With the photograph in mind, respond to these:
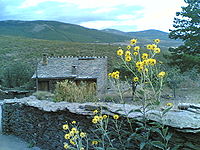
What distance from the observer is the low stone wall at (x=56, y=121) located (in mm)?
3205

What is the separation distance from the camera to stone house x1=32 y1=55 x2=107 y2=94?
56.1 ft

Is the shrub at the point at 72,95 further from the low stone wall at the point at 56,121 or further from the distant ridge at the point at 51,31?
the distant ridge at the point at 51,31

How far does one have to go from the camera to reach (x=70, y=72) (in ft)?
58.4

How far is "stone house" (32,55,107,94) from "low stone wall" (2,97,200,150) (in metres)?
9.66

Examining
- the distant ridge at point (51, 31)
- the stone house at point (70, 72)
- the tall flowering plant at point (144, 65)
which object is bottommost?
the stone house at point (70, 72)

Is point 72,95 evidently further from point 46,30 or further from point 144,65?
point 46,30

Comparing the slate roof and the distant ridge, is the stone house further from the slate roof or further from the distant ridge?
the distant ridge

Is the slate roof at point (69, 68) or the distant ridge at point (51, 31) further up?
the distant ridge at point (51, 31)

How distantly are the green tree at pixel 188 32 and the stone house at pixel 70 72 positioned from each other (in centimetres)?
611

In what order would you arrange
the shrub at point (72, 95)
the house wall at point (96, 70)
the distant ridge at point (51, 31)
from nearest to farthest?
the shrub at point (72, 95) < the house wall at point (96, 70) < the distant ridge at point (51, 31)

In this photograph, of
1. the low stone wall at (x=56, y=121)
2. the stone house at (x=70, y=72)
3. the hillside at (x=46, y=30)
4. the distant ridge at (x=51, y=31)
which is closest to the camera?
the low stone wall at (x=56, y=121)

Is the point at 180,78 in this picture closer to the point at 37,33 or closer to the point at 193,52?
the point at 193,52

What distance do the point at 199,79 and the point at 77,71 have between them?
10.7 m

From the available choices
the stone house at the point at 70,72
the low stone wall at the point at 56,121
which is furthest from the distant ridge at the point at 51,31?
the low stone wall at the point at 56,121
